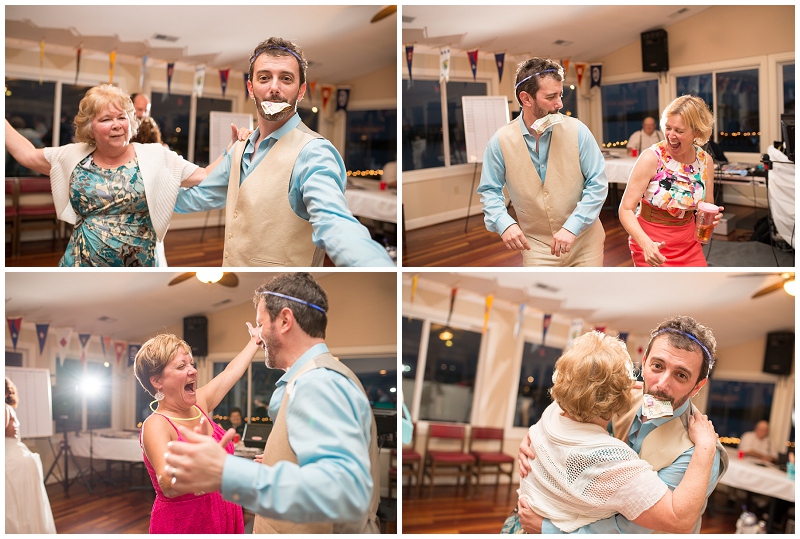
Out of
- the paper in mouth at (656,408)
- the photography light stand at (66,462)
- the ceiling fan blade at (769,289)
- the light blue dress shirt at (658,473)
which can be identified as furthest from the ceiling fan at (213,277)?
the ceiling fan blade at (769,289)

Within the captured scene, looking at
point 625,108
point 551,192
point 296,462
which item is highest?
point 625,108

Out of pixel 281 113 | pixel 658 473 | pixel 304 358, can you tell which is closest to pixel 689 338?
pixel 658 473

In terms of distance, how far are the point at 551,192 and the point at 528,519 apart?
3.50 feet

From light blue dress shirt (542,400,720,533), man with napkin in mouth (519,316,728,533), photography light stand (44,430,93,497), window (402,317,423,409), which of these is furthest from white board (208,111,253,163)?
light blue dress shirt (542,400,720,533)

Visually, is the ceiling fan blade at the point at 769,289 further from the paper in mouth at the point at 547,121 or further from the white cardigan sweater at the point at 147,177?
the white cardigan sweater at the point at 147,177

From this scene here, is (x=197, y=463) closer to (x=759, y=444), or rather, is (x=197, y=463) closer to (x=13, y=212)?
(x=759, y=444)

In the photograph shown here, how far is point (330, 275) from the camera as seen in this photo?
209 cm

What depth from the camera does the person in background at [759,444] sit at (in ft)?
7.54

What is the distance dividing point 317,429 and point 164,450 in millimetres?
807

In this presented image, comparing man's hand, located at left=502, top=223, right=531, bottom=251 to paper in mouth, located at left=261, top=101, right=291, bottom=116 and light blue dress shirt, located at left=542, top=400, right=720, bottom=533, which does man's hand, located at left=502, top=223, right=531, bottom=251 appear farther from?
paper in mouth, located at left=261, top=101, right=291, bottom=116

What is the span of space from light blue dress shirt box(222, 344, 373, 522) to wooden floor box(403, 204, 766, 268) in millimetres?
935

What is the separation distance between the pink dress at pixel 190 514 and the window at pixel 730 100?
76.7 inches

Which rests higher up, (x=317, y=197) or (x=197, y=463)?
(x=317, y=197)

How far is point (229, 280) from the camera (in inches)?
83.7
